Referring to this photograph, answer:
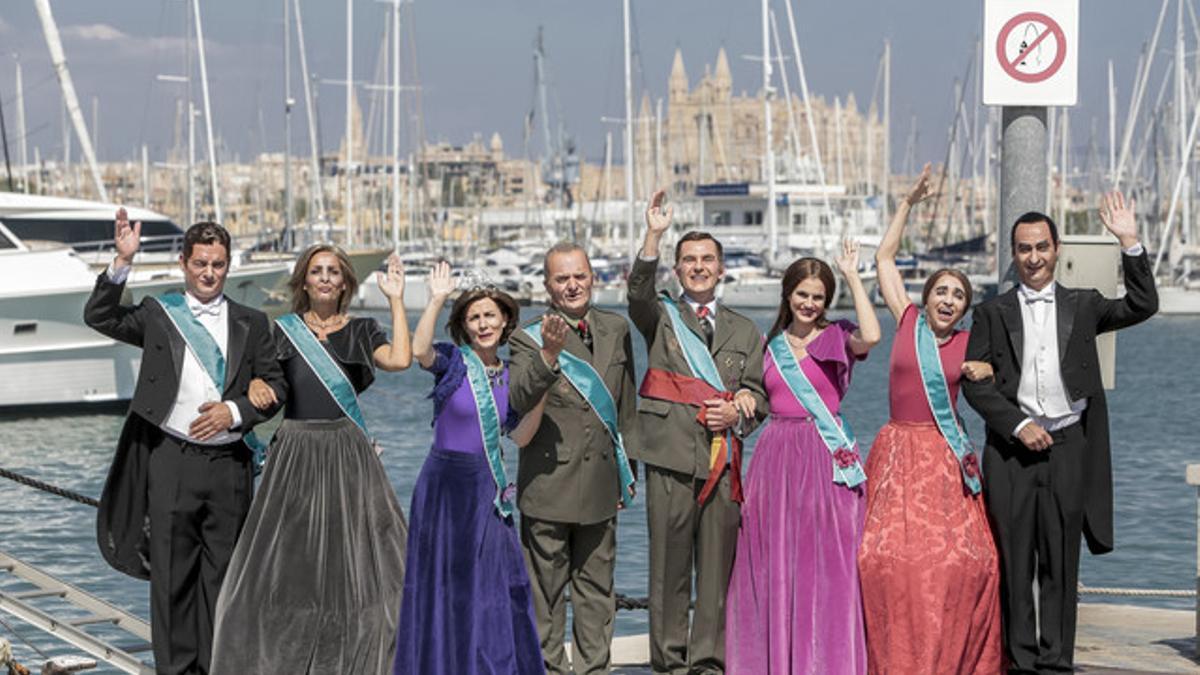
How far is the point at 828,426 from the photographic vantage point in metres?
6.36

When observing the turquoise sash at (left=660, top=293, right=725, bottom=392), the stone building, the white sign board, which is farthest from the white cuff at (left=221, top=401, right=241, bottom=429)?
the stone building

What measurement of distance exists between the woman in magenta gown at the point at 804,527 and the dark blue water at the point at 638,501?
4.01 meters

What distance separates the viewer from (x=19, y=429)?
27.6m

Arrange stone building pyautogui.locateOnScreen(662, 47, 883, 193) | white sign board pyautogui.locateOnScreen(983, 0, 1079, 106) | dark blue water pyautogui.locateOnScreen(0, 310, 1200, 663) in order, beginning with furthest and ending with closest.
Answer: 1. stone building pyautogui.locateOnScreen(662, 47, 883, 193)
2. dark blue water pyautogui.locateOnScreen(0, 310, 1200, 663)
3. white sign board pyautogui.locateOnScreen(983, 0, 1079, 106)

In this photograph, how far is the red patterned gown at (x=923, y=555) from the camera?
6250 mm

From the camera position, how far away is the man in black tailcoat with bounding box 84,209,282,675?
6.25 m

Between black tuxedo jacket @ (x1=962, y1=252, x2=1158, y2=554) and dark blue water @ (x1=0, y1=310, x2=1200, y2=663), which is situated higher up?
black tuxedo jacket @ (x1=962, y1=252, x2=1158, y2=554)

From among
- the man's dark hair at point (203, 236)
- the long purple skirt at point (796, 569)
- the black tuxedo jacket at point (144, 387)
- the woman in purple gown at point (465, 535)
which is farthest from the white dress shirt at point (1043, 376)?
the man's dark hair at point (203, 236)

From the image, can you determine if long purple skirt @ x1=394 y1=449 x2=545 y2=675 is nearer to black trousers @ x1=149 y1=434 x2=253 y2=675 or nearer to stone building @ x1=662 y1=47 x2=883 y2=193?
black trousers @ x1=149 y1=434 x2=253 y2=675

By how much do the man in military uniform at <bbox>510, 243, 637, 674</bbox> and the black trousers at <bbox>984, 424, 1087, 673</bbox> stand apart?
55.2 inches

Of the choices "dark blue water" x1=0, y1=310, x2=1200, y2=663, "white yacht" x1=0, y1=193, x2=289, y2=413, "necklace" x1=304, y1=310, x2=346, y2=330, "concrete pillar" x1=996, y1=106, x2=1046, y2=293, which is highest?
"concrete pillar" x1=996, y1=106, x2=1046, y2=293

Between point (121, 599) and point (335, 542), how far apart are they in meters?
9.61

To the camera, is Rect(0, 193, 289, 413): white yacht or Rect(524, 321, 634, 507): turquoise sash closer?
Rect(524, 321, 634, 507): turquoise sash

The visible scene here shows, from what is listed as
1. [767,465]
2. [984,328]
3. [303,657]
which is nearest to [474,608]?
[303,657]
